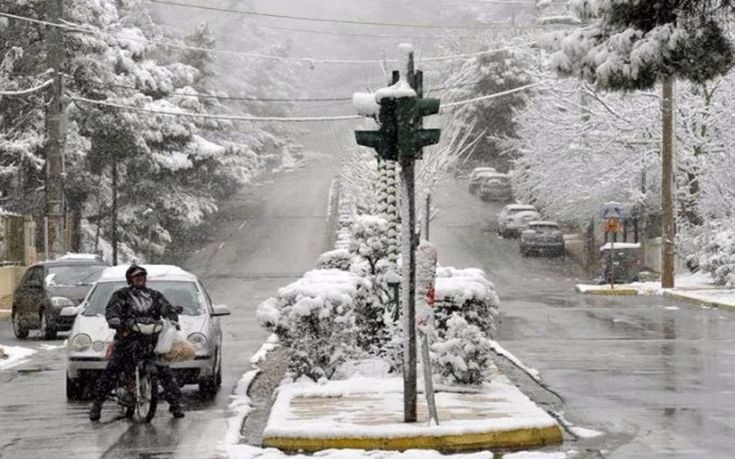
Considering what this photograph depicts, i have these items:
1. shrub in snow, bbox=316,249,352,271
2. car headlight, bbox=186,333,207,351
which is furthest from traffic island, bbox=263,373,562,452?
shrub in snow, bbox=316,249,352,271

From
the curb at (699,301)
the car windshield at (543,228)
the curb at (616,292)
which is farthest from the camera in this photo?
the car windshield at (543,228)

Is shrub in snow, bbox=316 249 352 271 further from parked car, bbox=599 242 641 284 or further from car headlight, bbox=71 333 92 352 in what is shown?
parked car, bbox=599 242 641 284

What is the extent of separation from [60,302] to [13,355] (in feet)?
12.6

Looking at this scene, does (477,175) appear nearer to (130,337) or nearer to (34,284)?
(34,284)

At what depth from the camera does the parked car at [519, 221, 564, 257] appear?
57750 mm

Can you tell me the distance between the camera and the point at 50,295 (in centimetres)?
2794

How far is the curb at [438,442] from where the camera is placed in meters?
12.3

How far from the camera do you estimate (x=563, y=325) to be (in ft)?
93.9

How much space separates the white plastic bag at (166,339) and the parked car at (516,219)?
48395 mm

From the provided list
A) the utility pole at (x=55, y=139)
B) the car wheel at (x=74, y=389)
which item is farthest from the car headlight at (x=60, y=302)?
the utility pole at (x=55, y=139)

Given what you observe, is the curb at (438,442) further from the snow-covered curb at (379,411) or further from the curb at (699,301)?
the curb at (699,301)

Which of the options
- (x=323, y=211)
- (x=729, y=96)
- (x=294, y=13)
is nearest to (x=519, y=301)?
(x=729, y=96)

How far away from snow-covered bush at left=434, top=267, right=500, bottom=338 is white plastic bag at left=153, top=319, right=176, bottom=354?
11.2ft

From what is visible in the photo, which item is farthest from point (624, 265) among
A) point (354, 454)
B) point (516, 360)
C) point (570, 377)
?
point (354, 454)
